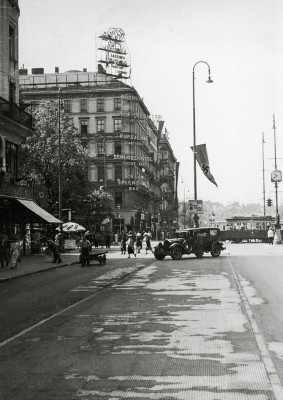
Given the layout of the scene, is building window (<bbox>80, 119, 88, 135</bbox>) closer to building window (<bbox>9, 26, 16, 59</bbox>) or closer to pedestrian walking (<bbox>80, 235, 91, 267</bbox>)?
building window (<bbox>9, 26, 16, 59</bbox>)

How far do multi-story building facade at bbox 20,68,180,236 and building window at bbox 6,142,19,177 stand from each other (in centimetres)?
4329

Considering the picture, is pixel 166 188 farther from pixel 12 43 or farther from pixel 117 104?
pixel 12 43

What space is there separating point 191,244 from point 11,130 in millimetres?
13163

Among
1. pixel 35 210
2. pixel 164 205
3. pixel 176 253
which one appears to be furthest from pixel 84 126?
pixel 176 253

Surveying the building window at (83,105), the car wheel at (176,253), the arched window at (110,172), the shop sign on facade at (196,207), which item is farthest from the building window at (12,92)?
the building window at (83,105)

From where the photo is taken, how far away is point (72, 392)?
6.57 m

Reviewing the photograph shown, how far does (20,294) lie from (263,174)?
252 ft

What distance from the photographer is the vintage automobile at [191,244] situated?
36.0 meters

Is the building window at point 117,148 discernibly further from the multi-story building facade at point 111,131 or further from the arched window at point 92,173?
the arched window at point 92,173

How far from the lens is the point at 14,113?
1473 inches

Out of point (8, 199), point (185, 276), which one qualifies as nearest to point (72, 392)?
point (185, 276)

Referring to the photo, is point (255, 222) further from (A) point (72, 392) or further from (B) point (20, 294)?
(A) point (72, 392)

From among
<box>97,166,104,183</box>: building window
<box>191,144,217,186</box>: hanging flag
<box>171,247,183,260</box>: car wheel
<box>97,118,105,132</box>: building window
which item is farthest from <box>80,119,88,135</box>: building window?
<box>171,247,183,260</box>: car wheel

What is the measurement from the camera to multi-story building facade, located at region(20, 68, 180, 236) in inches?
3354
